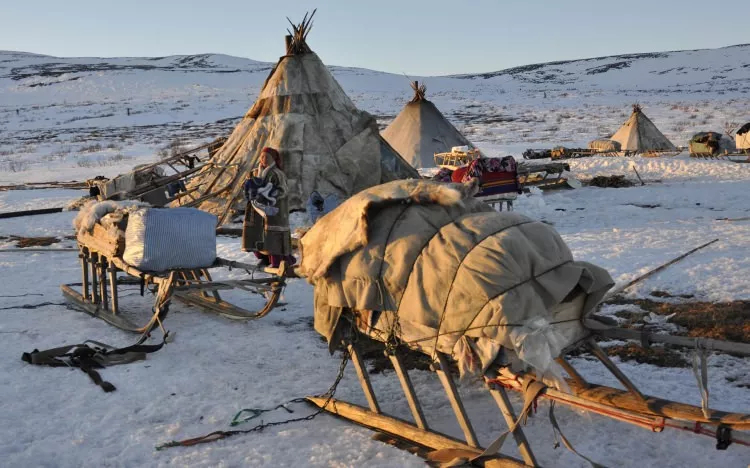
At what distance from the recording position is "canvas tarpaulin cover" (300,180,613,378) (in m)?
3.96

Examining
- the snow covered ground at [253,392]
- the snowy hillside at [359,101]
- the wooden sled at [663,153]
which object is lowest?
the snow covered ground at [253,392]

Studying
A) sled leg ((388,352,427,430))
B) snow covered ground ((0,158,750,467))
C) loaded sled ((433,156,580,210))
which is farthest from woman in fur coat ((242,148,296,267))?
loaded sled ((433,156,580,210))

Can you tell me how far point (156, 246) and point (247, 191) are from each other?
1.19 meters

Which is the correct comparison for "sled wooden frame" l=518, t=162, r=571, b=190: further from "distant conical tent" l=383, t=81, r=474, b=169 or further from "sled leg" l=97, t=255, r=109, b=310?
"sled leg" l=97, t=255, r=109, b=310

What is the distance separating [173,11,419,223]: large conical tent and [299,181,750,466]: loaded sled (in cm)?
892

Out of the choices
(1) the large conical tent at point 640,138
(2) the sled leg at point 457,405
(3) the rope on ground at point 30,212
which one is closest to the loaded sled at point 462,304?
(2) the sled leg at point 457,405

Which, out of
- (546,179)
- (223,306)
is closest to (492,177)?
(546,179)

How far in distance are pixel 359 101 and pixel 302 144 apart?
48.2 metres

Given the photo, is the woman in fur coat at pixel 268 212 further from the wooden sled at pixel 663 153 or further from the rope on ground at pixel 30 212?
the wooden sled at pixel 663 153

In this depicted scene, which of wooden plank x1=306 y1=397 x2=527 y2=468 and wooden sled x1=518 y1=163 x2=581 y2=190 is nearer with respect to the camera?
wooden plank x1=306 y1=397 x2=527 y2=468

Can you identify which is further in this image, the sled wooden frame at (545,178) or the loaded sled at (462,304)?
the sled wooden frame at (545,178)

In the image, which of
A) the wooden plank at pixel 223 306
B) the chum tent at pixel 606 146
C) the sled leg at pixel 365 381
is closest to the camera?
the sled leg at pixel 365 381

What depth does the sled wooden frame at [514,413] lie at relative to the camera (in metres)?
3.29

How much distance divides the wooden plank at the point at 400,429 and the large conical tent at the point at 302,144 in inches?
348
